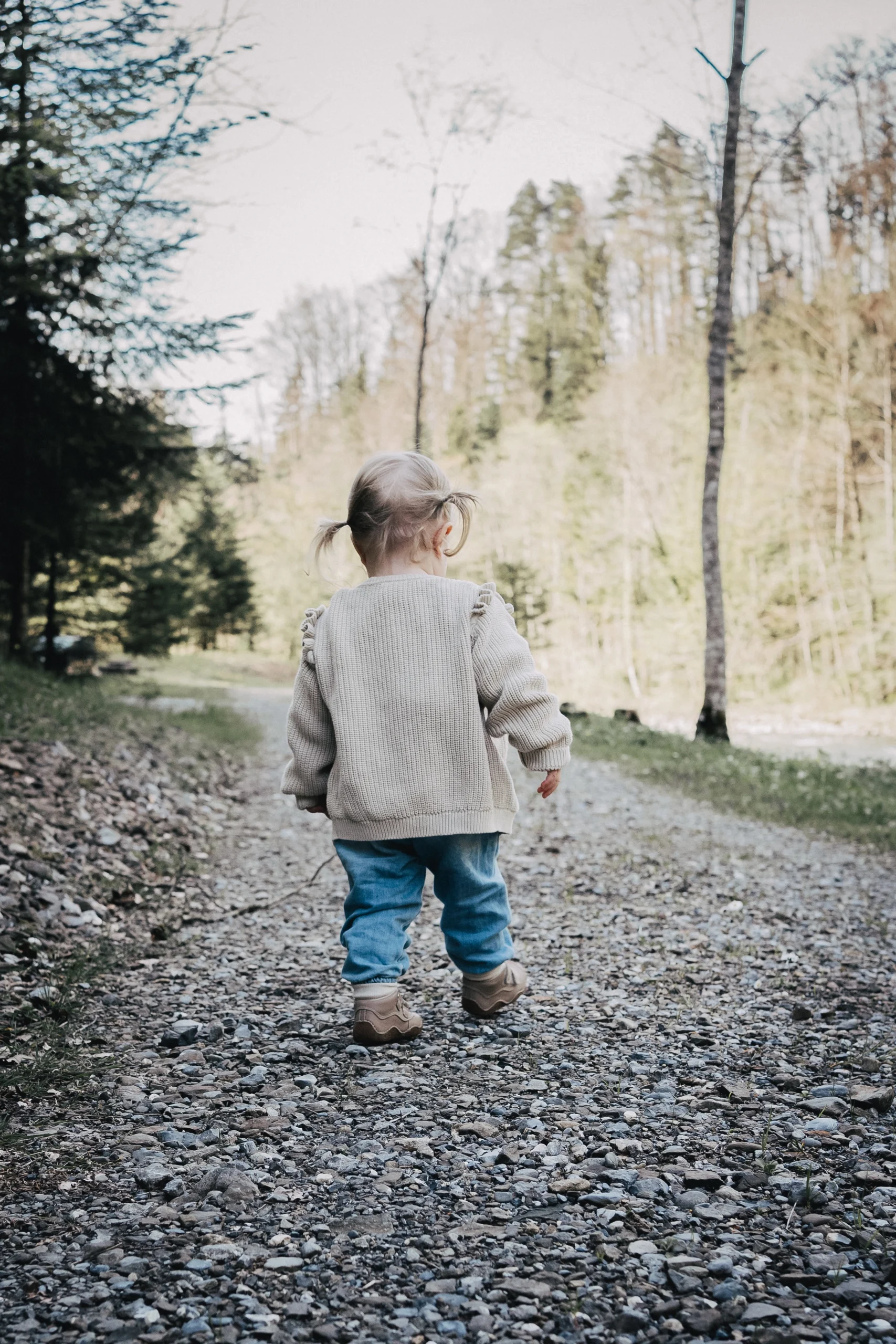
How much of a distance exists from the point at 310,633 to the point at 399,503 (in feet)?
1.72

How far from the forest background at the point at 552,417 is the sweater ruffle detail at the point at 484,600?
0.25 metres

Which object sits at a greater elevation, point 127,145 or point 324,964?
point 127,145

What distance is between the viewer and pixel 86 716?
9.00m

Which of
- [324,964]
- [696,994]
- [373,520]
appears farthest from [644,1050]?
[373,520]

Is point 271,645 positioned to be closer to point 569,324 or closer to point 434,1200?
Result: point 569,324

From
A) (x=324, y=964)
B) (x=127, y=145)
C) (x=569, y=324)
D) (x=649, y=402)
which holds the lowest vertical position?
(x=324, y=964)

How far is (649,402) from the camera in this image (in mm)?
28406

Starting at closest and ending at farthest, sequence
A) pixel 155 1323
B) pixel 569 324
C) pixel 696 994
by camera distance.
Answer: pixel 155 1323 → pixel 696 994 → pixel 569 324

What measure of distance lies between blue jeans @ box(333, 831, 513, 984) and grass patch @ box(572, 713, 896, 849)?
4568 mm

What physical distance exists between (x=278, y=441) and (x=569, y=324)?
51.9ft


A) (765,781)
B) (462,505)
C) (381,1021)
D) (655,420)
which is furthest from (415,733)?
(655,420)

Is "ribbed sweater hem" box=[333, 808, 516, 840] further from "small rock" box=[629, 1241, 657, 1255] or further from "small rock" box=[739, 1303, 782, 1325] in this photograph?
"small rock" box=[739, 1303, 782, 1325]

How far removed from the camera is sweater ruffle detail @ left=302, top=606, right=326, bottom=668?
3172 millimetres

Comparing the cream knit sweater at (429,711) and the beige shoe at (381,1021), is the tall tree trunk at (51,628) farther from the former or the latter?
the beige shoe at (381,1021)
